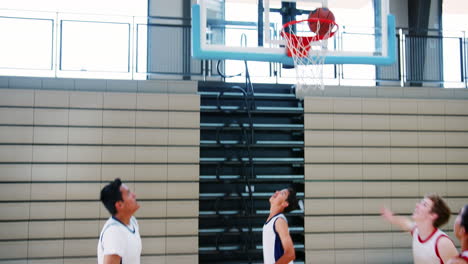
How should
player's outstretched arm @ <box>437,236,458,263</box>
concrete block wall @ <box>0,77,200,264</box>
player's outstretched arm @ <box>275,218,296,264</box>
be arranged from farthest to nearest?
concrete block wall @ <box>0,77,200,264</box> → player's outstretched arm @ <box>275,218,296,264</box> → player's outstretched arm @ <box>437,236,458,263</box>

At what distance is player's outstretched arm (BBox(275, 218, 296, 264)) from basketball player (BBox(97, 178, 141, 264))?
1242 mm

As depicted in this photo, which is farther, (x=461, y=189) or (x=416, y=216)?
(x=461, y=189)

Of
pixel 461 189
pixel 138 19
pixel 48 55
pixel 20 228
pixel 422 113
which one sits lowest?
pixel 20 228

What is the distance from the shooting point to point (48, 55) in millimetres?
7152

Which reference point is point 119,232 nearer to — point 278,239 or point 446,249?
point 278,239

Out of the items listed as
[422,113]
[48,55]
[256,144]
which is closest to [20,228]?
[48,55]

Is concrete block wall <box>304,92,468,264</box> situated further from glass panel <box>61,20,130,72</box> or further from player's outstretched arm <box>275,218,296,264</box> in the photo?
player's outstretched arm <box>275,218,296,264</box>

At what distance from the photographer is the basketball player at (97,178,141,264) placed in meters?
3.02

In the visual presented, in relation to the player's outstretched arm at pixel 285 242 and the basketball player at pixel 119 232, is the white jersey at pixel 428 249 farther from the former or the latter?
the basketball player at pixel 119 232

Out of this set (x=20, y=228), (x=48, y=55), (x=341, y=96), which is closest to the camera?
(x=20, y=228)

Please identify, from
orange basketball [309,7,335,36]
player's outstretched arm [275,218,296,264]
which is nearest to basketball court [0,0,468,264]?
orange basketball [309,7,335,36]

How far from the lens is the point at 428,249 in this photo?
11.4ft

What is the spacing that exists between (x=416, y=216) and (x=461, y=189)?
4.68 meters

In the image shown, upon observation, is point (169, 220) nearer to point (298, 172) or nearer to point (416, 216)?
point (298, 172)
